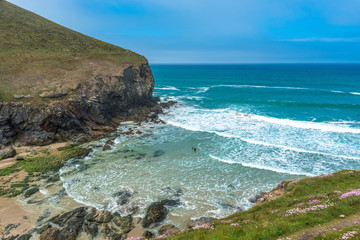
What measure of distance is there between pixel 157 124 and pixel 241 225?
33345 mm

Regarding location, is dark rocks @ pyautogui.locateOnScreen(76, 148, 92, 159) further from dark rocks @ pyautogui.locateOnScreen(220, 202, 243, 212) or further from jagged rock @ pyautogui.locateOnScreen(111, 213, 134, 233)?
dark rocks @ pyautogui.locateOnScreen(220, 202, 243, 212)

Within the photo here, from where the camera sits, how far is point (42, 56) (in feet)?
147

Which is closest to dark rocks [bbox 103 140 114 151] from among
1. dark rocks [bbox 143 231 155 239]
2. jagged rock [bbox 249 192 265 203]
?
dark rocks [bbox 143 231 155 239]

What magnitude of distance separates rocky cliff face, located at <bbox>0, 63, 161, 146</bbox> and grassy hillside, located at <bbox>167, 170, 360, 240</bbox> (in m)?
28.9

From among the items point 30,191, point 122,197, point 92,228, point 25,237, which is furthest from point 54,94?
point 92,228

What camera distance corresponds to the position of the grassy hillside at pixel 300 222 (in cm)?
974

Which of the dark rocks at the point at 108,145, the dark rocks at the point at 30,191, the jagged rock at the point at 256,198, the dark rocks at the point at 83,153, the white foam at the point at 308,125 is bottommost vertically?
the jagged rock at the point at 256,198

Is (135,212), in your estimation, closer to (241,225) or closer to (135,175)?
(135,175)

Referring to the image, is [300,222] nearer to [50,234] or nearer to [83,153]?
[50,234]

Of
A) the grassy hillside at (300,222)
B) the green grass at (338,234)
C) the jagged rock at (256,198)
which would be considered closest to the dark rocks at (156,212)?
the grassy hillside at (300,222)

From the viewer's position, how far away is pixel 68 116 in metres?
34.5

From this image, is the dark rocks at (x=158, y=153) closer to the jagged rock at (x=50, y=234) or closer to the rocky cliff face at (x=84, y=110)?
the rocky cliff face at (x=84, y=110)

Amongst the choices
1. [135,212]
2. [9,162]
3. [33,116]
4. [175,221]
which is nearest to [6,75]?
[33,116]

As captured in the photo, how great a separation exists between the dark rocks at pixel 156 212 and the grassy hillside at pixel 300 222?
598cm
